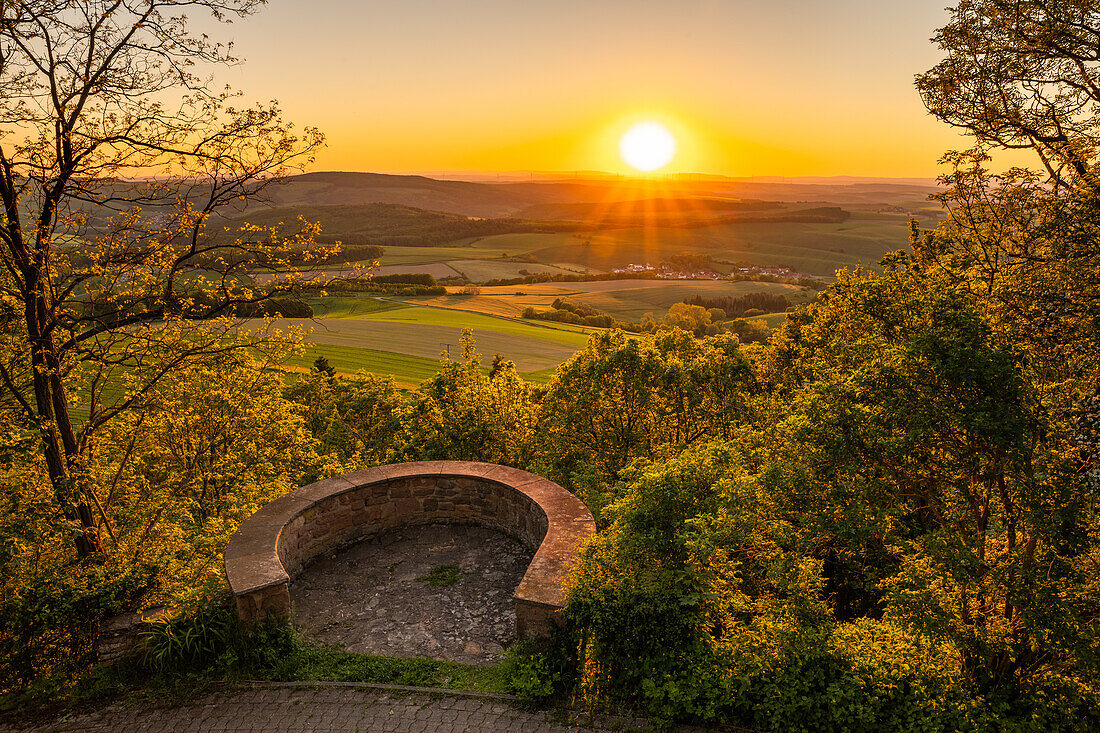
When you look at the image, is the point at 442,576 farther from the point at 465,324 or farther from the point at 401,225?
the point at 401,225

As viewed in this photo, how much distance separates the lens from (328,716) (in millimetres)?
6336

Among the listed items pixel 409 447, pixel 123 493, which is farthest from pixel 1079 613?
pixel 409 447

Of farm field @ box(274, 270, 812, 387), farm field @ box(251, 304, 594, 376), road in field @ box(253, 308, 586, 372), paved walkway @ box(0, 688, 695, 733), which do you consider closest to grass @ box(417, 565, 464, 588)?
paved walkway @ box(0, 688, 695, 733)

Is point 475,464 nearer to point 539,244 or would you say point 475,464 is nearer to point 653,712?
point 653,712

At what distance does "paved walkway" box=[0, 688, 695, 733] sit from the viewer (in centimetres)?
618

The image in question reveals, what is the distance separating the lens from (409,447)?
1794 centimetres

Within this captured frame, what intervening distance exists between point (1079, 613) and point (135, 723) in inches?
394

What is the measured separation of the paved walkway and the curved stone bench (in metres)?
1.00

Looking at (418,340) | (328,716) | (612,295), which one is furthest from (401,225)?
(328,716)

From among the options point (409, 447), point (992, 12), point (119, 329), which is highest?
point (992, 12)

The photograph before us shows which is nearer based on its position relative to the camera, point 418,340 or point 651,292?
point 418,340

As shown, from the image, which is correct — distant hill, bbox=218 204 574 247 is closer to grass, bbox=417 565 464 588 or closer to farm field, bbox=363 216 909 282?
farm field, bbox=363 216 909 282

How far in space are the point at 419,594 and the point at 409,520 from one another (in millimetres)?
2102

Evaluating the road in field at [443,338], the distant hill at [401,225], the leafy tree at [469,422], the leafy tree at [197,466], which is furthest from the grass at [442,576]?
the distant hill at [401,225]
